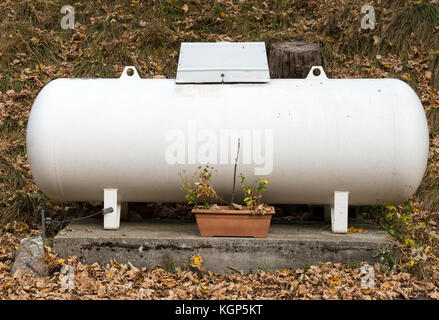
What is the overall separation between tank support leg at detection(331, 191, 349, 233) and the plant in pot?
574 millimetres

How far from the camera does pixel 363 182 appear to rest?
4.90 m

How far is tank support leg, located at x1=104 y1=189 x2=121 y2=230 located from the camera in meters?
5.02

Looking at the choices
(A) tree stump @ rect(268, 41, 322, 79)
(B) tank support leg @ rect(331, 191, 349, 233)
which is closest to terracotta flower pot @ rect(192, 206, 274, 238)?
(B) tank support leg @ rect(331, 191, 349, 233)

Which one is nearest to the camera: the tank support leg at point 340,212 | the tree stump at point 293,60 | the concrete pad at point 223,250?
the concrete pad at point 223,250

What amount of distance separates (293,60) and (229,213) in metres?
2.12

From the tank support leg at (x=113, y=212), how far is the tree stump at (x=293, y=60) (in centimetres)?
218

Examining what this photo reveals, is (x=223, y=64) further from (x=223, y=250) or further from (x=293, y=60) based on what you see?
(x=223, y=250)

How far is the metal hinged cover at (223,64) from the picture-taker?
506 cm

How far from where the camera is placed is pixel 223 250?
187 inches

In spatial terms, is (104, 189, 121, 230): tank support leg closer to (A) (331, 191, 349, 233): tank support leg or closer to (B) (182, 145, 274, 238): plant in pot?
(B) (182, 145, 274, 238): plant in pot

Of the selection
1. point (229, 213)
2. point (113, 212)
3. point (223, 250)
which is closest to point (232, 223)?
point (229, 213)

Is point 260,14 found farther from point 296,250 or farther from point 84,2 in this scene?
point 296,250

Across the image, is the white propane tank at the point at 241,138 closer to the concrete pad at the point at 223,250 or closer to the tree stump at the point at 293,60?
the concrete pad at the point at 223,250

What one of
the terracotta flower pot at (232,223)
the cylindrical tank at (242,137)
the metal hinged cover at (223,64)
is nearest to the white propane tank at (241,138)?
the cylindrical tank at (242,137)
